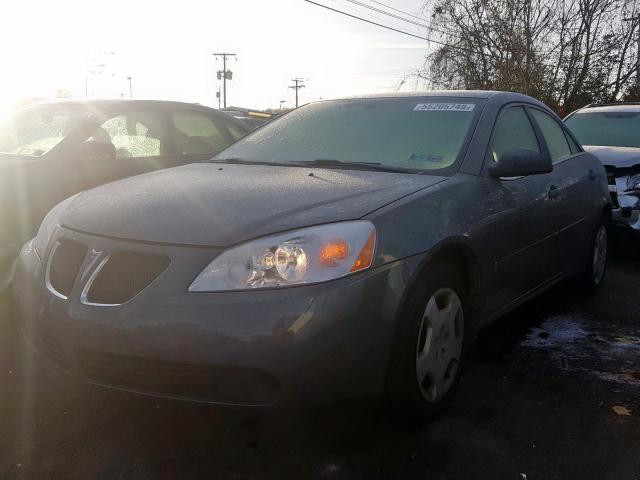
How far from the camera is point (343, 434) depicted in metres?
2.84

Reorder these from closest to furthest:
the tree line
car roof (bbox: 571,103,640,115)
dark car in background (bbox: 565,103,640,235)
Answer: dark car in background (bbox: 565,103,640,235), car roof (bbox: 571,103,640,115), the tree line

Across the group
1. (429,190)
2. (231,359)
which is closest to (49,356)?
(231,359)

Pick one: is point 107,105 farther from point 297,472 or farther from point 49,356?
point 297,472

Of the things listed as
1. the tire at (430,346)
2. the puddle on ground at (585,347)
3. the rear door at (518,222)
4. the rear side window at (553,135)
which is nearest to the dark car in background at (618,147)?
the rear side window at (553,135)

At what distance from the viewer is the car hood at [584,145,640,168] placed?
645 centimetres

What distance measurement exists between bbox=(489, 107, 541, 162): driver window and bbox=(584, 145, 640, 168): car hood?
8.89ft

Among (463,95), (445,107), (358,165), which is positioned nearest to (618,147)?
(463,95)

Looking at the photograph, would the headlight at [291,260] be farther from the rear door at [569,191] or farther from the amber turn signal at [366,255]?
the rear door at [569,191]

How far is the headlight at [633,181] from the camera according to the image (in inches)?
250

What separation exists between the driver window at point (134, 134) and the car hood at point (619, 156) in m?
4.25

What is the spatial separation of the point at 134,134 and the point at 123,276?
311 cm

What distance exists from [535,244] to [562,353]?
669 millimetres

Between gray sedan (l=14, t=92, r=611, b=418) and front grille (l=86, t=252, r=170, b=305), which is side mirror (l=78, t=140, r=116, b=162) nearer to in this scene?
gray sedan (l=14, t=92, r=611, b=418)

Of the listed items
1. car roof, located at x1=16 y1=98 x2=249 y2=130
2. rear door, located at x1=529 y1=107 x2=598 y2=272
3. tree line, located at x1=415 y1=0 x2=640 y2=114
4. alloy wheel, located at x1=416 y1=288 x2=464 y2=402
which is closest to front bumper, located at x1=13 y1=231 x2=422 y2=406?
alloy wheel, located at x1=416 y1=288 x2=464 y2=402
